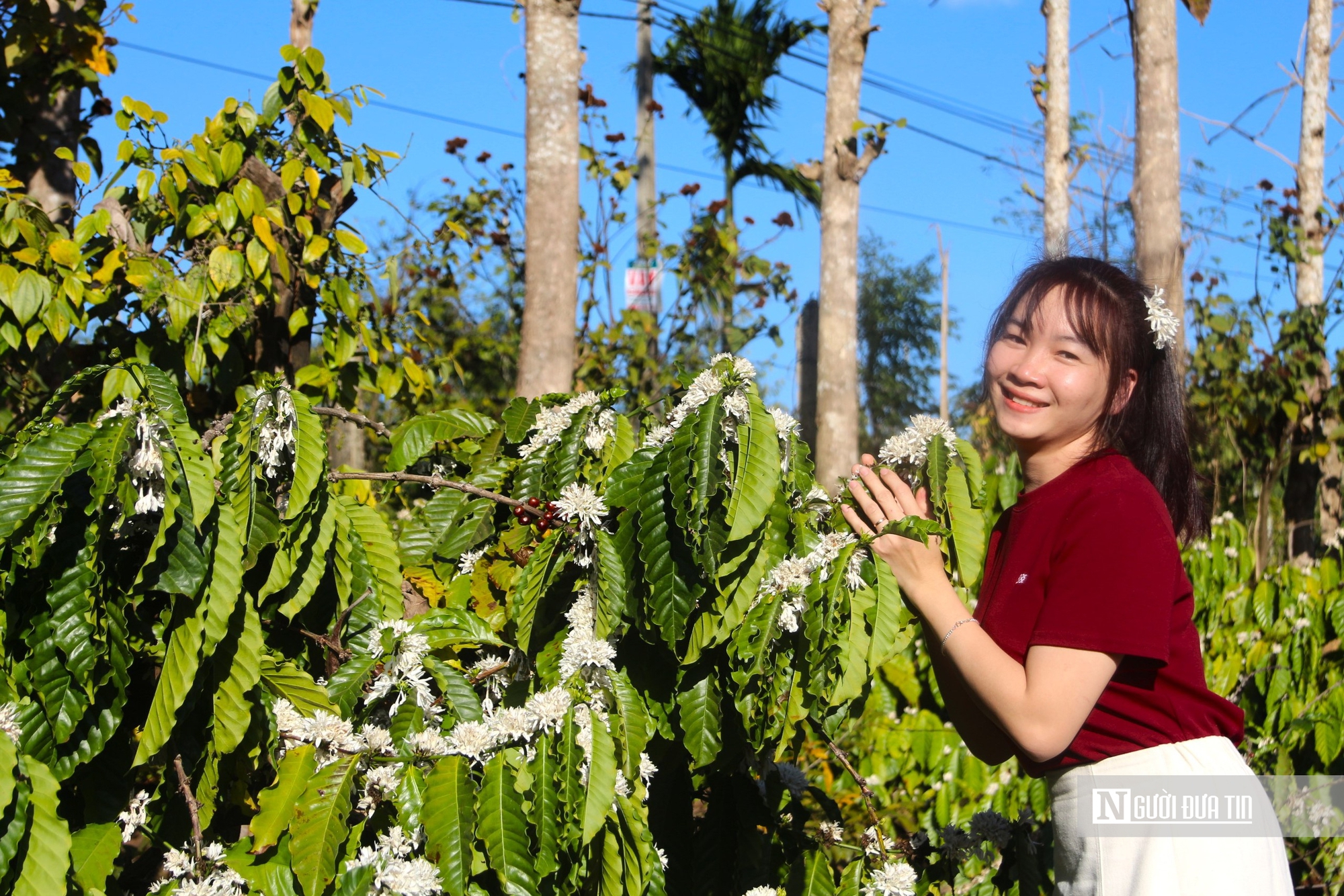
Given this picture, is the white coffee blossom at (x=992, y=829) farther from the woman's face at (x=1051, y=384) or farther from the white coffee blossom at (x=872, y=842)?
the woman's face at (x=1051, y=384)

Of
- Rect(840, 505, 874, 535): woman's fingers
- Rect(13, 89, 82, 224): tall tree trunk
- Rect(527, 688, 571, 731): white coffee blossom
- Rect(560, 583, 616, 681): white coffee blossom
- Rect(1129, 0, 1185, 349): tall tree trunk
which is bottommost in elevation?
Rect(527, 688, 571, 731): white coffee blossom

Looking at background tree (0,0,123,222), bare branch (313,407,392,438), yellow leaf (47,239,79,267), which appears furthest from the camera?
background tree (0,0,123,222)

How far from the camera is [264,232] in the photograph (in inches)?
123

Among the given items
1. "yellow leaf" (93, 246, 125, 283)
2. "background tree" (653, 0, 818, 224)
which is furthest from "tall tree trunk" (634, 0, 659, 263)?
"yellow leaf" (93, 246, 125, 283)

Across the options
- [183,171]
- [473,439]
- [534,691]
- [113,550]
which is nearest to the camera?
[113,550]

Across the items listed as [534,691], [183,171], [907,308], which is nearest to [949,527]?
[534,691]

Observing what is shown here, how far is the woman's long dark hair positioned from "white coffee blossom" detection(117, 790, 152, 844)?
163 cm

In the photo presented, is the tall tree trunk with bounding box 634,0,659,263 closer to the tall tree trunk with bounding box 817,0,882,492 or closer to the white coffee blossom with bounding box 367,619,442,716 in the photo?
the tall tree trunk with bounding box 817,0,882,492

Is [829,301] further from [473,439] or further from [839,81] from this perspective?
[473,439]

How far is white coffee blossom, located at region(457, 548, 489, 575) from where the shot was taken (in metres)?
2.11

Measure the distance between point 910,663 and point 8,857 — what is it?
12.6 feet

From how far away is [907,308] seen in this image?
32406 millimetres

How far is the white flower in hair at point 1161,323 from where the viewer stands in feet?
6.06

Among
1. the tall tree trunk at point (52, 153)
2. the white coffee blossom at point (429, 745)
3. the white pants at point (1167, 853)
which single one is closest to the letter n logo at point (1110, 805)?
the white pants at point (1167, 853)
